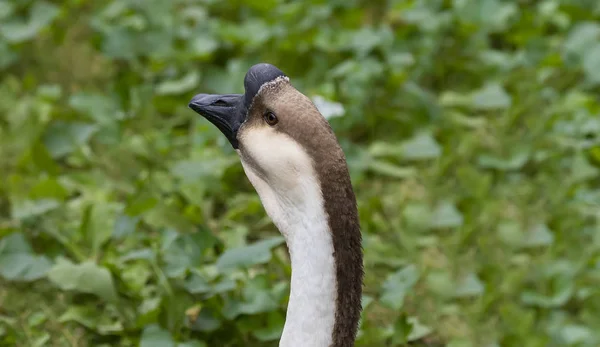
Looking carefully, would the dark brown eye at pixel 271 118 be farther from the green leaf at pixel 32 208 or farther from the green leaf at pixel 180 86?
the green leaf at pixel 180 86

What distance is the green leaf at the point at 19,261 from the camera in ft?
11.8

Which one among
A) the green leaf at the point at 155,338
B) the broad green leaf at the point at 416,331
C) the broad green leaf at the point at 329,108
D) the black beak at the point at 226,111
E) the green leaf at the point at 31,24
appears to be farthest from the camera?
the green leaf at the point at 31,24

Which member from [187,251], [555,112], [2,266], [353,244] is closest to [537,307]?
[555,112]

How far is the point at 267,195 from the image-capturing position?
2.48m

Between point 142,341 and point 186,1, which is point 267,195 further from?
point 186,1

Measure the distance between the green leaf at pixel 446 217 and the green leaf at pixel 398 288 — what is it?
920mm

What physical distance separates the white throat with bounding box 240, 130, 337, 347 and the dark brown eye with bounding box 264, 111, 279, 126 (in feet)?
0.12

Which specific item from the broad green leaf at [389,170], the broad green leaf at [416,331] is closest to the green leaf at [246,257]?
the broad green leaf at [416,331]

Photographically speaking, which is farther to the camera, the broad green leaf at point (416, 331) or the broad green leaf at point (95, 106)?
the broad green leaf at point (95, 106)

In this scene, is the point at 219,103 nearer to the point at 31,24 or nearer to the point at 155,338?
the point at 155,338

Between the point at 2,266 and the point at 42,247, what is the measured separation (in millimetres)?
361

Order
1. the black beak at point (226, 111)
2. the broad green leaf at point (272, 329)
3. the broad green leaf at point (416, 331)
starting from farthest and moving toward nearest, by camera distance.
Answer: the broad green leaf at point (416, 331) → the broad green leaf at point (272, 329) → the black beak at point (226, 111)

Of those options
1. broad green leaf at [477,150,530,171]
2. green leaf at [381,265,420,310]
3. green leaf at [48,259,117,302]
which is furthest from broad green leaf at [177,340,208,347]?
broad green leaf at [477,150,530,171]

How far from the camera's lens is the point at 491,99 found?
16.8ft
